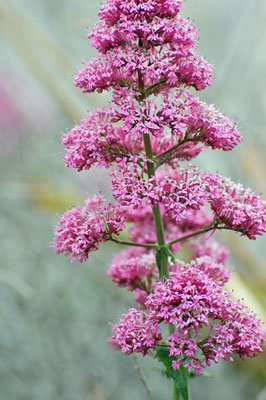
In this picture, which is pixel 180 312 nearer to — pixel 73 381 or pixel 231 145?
pixel 231 145

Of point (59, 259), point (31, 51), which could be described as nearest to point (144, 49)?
point (31, 51)

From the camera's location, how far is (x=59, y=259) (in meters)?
4.16

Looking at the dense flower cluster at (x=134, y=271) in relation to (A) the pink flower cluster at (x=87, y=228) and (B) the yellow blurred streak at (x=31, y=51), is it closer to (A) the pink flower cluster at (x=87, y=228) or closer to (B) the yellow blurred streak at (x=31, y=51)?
(A) the pink flower cluster at (x=87, y=228)

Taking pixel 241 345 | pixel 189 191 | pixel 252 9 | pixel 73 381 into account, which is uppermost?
pixel 252 9

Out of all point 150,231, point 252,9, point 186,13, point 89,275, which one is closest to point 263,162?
point 252,9

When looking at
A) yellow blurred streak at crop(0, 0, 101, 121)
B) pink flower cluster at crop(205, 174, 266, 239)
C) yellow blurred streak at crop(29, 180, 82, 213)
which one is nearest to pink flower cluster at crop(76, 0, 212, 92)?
pink flower cluster at crop(205, 174, 266, 239)

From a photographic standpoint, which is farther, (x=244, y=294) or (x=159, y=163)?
(x=244, y=294)

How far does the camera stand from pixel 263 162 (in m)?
3.82

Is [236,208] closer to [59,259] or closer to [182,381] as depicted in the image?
[182,381]

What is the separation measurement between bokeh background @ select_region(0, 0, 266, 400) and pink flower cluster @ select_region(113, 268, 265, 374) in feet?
3.57

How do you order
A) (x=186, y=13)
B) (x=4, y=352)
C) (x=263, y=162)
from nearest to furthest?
(x=4, y=352)
(x=263, y=162)
(x=186, y=13)

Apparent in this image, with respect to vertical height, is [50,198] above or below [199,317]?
above

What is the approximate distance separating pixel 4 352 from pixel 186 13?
3.73 m

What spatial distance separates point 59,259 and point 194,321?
3093 mm
